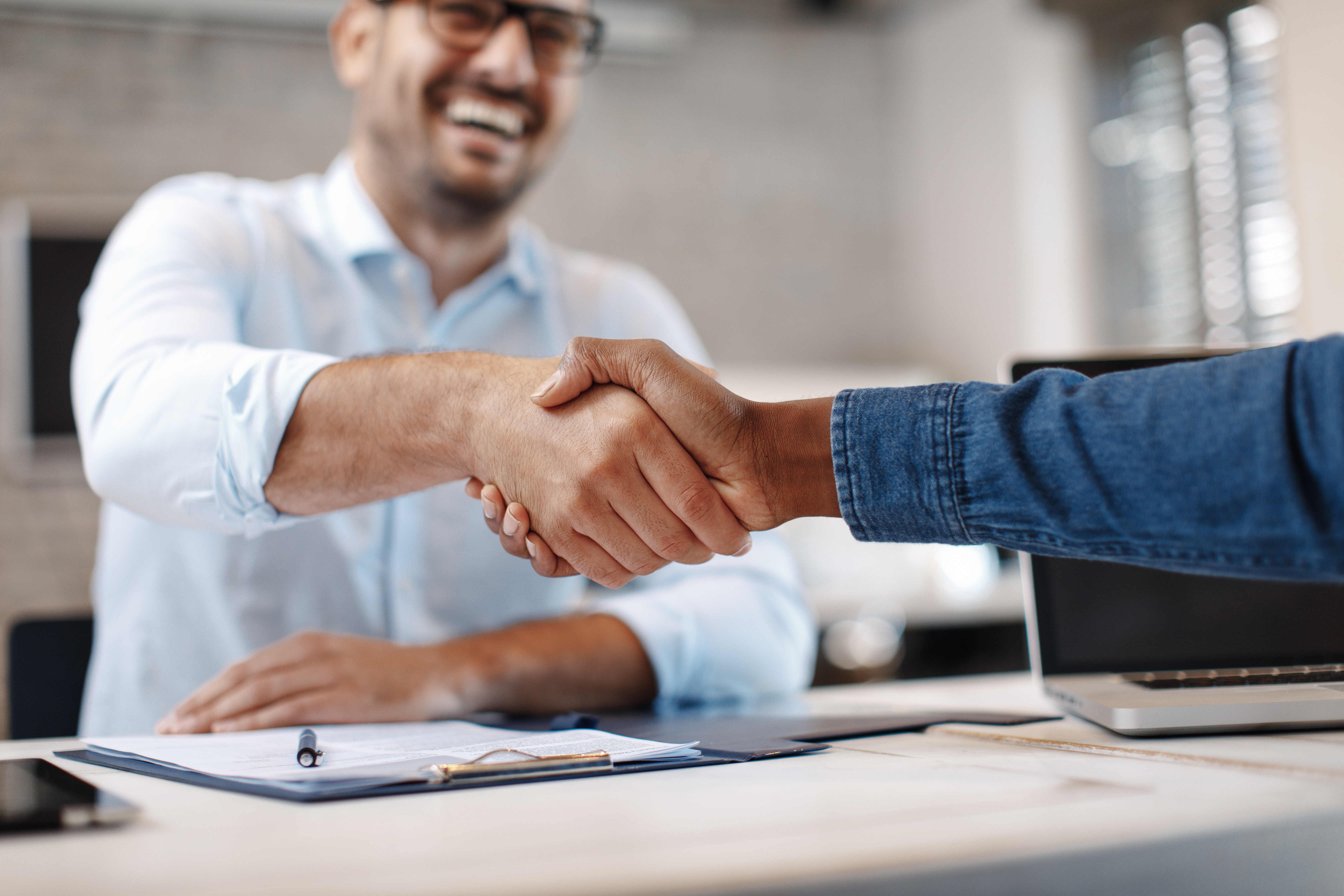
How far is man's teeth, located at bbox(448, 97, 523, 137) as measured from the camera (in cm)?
140

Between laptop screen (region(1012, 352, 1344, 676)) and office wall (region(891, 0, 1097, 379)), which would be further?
office wall (region(891, 0, 1097, 379))

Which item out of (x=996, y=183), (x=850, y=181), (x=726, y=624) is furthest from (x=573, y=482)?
(x=850, y=181)

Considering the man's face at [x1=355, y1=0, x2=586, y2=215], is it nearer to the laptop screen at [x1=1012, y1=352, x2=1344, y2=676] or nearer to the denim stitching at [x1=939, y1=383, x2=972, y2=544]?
the laptop screen at [x1=1012, y1=352, x2=1344, y2=676]

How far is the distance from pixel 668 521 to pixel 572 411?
12 cm

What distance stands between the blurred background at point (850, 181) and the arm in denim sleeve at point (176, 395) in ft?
6.55

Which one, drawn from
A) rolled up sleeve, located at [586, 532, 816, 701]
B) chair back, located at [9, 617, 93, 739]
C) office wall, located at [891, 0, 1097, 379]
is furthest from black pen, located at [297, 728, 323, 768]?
office wall, located at [891, 0, 1097, 379]

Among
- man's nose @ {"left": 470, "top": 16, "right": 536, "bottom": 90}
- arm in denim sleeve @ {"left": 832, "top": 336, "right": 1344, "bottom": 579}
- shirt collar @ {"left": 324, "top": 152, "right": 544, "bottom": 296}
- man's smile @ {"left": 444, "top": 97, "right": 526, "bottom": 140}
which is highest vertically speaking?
man's nose @ {"left": 470, "top": 16, "right": 536, "bottom": 90}

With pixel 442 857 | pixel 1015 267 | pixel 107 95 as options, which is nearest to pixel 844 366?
pixel 1015 267

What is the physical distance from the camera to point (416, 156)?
1.40 meters

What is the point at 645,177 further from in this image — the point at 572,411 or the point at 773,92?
the point at 572,411

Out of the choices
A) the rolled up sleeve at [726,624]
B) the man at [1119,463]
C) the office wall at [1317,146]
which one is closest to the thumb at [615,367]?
the man at [1119,463]

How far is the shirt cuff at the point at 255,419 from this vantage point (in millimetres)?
891

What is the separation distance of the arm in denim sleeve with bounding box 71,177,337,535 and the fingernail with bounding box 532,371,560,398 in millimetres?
203

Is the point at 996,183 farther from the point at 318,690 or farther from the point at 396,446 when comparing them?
the point at 318,690
